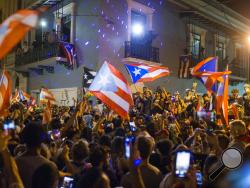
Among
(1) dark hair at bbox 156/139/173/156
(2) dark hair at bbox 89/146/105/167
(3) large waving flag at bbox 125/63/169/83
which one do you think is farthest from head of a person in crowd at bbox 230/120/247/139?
(3) large waving flag at bbox 125/63/169/83

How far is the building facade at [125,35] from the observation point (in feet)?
53.4

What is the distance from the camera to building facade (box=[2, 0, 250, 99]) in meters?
16.3

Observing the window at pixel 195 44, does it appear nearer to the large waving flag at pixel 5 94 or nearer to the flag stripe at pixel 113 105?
the flag stripe at pixel 113 105

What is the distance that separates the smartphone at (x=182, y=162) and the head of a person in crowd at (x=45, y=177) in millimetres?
1080

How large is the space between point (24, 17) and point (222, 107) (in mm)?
6564

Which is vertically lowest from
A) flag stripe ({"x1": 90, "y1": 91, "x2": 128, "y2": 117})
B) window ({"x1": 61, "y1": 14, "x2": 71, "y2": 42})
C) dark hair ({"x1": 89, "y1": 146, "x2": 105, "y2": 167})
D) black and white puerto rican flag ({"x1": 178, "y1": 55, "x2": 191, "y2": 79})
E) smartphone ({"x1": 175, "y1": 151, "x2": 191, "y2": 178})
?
dark hair ({"x1": 89, "y1": 146, "x2": 105, "y2": 167})

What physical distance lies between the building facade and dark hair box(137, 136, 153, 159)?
39.2 feet

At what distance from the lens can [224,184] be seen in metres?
3.99

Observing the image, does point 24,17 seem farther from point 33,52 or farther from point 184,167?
point 33,52

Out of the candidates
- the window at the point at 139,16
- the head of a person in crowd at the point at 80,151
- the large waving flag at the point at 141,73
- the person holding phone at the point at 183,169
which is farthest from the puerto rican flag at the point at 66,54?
the person holding phone at the point at 183,169

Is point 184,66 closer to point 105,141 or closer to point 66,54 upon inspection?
point 66,54

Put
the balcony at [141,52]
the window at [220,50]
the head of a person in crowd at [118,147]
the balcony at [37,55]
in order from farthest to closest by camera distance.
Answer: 1. the window at [220,50]
2. the balcony at [37,55]
3. the balcony at [141,52]
4. the head of a person in crowd at [118,147]

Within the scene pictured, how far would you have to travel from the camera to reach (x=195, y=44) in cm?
2167

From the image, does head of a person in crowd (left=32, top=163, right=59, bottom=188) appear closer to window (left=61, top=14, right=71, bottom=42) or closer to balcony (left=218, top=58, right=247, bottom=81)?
window (left=61, top=14, right=71, bottom=42)
